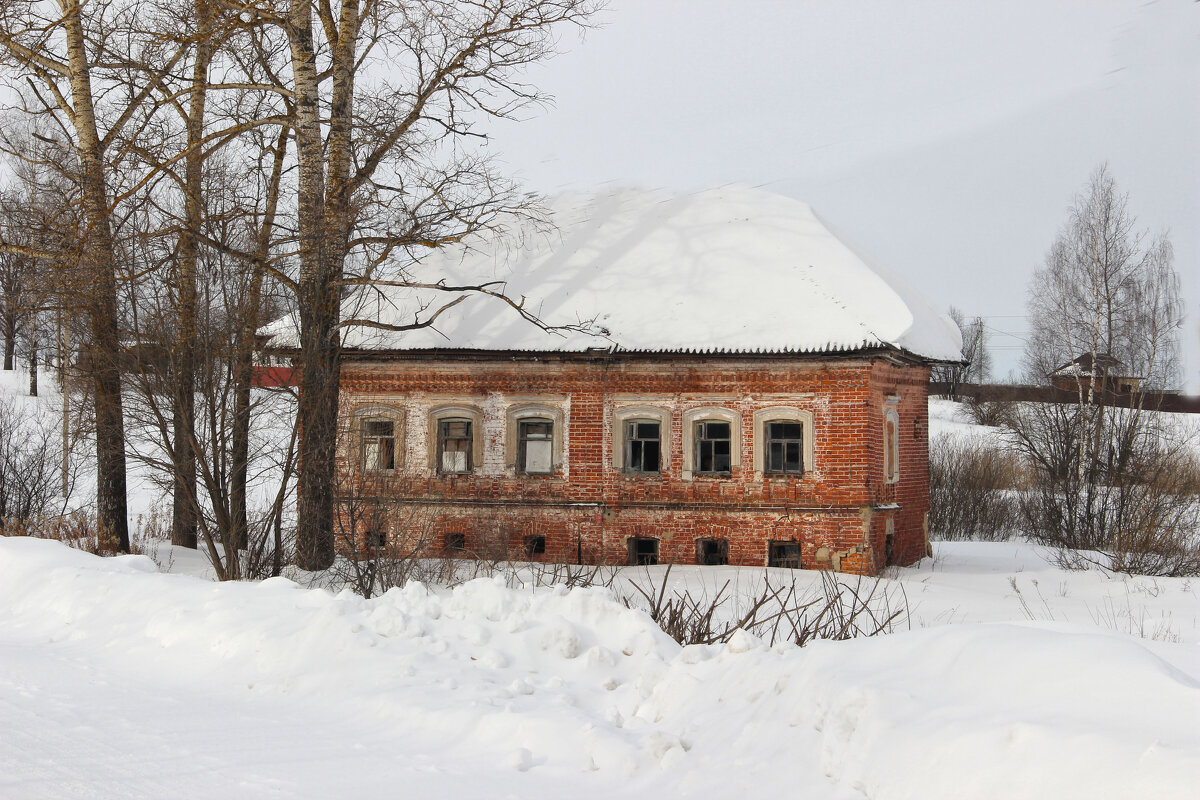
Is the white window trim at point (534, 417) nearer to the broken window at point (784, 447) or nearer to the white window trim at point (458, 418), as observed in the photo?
the white window trim at point (458, 418)

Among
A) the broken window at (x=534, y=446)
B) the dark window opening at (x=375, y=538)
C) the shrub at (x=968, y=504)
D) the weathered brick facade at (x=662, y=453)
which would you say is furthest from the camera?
the shrub at (x=968, y=504)

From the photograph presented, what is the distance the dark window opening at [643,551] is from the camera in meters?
18.1

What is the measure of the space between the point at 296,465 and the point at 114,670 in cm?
488

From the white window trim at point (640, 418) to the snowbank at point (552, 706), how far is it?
10.1 metres

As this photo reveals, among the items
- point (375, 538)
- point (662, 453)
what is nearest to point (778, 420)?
point (662, 453)

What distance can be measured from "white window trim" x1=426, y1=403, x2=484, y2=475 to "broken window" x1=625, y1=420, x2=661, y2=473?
292 centimetres

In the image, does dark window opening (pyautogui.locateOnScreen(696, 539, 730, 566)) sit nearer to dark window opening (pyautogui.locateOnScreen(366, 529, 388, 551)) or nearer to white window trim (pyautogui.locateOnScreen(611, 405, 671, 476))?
white window trim (pyautogui.locateOnScreen(611, 405, 671, 476))

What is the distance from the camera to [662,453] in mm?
18047

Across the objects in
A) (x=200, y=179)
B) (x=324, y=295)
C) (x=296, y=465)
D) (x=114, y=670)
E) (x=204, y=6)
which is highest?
(x=204, y=6)

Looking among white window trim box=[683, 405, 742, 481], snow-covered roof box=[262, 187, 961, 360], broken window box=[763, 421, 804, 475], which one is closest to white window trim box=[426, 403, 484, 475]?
snow-covered roof box=[262, 187, 961, 360]

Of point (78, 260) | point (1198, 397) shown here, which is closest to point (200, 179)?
point (78, 260)

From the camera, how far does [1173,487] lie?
18.6m

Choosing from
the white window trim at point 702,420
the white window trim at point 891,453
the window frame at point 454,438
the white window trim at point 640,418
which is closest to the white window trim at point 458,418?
the window frame at point 454,438

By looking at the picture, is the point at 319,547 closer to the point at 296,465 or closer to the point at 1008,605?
the point at 296,465
